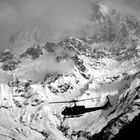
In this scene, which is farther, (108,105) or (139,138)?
(108,105)

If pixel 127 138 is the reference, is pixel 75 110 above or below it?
above

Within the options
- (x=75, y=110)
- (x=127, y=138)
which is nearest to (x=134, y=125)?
(x=127, y=138)

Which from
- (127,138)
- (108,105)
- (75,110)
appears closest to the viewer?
(75,110)

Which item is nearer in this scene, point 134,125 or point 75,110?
point 75,110

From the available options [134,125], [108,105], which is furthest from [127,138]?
[108,105]

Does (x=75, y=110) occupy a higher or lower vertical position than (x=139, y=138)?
higher

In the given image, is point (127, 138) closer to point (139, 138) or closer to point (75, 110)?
point (139, 138)

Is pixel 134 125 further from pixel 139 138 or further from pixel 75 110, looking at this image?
pixel 75 110

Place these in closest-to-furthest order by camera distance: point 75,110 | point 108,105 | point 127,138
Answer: point 75,110 < point 127,138 < point 108,105
